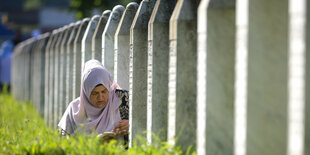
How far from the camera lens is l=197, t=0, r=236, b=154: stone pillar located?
645 cm

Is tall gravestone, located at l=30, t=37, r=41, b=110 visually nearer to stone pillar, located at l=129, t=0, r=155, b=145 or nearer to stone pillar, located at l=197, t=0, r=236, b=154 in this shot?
stone pillar, located at l=129, t=0, r=155, b=145

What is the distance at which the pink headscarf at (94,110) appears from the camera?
29.0 feet

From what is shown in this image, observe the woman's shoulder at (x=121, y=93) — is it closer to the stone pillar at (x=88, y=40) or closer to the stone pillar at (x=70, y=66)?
the stone pillar at (x=88, y=40)

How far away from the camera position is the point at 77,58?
12.0 m

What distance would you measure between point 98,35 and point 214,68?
170 inches

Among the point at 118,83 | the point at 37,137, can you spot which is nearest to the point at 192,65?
the point at 37,137

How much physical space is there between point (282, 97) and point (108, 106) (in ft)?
11.7

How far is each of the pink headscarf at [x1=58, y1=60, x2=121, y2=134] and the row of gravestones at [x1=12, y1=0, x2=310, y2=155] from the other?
395 millimetres

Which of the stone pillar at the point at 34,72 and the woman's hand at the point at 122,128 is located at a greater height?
the stone pillar at the point at 34,72

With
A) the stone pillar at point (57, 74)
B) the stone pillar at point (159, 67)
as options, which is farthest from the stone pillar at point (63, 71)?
the stone pillar at point (159, 67)

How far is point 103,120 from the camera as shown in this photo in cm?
898

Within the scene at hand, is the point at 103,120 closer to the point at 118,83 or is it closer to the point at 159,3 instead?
the point at 118,83

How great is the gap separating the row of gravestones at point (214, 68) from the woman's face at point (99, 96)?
0.43 metres

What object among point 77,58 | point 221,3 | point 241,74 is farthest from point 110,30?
point 241,74
